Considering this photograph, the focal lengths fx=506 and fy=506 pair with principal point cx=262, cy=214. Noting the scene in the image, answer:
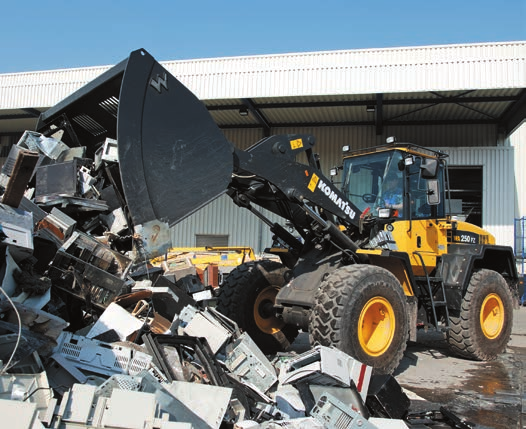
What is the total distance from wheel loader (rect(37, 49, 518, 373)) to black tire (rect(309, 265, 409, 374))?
0.01 metres

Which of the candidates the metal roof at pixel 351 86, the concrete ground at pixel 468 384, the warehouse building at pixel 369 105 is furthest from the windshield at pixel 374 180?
the metal roof at pixel 351 86

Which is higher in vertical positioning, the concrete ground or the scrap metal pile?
the scrap metal pile

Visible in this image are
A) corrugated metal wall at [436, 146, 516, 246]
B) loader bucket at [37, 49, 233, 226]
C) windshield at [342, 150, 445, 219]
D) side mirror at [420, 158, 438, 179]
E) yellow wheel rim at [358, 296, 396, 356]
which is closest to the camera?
loader bucket at [37, 49, 233, 226]

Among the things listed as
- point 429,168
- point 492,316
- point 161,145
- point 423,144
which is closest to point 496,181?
point 423,144

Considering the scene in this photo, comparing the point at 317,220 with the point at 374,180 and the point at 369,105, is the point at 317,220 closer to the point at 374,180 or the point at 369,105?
the point at 374,180

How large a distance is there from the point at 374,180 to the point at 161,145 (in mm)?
3761

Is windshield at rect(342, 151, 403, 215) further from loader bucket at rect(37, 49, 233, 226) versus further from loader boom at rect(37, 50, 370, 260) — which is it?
loader bucket at rect(37, 49, 233, 226)

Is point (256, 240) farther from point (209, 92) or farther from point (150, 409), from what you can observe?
point (150, 409)

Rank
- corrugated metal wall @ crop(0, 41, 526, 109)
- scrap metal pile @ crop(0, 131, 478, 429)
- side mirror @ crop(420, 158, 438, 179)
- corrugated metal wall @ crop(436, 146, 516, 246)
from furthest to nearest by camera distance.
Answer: corrugated metal wall @ crop(436, 146, 516, 246) < corrugated metal wall @ crop(0, 41, 526, 109) < side mirror @ crop(420, 158, 438, 179) < scrap metal pile @ crop(0, 131, 478, 429)

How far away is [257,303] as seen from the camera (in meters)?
6.92

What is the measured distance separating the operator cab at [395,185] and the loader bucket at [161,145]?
9.55ft

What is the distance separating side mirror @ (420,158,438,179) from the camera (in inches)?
251

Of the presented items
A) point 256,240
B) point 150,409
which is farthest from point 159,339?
point 256,240

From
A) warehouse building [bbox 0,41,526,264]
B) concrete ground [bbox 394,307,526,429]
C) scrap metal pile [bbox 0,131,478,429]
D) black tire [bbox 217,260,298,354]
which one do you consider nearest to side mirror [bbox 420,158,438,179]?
black tire [bbox 217,260,298,354]
